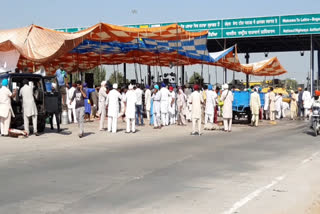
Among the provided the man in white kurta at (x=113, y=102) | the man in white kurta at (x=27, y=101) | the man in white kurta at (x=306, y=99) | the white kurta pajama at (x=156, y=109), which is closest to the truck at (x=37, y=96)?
the man in white kurta at (x=27, y=101)

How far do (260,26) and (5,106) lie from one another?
2688 centimetres

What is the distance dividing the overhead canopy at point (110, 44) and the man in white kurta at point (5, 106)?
3.52 m

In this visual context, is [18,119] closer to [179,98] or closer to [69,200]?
[179,98]

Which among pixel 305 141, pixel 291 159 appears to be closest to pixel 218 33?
pixel 305 141

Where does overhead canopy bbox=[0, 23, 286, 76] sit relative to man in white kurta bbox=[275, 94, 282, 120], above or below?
above

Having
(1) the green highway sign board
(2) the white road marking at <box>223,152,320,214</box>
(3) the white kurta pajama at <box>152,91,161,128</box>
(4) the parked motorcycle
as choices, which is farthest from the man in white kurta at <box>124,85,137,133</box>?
(1) the green highway sign board

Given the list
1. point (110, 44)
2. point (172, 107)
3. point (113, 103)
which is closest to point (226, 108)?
point (172, 107)

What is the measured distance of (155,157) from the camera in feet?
34.0

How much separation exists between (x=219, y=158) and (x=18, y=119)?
814 cm

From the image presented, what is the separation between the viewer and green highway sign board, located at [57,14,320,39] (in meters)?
35.7

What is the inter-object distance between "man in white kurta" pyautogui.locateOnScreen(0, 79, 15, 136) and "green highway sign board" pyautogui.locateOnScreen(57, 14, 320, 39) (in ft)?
85.9

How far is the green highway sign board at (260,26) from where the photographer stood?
117 ft

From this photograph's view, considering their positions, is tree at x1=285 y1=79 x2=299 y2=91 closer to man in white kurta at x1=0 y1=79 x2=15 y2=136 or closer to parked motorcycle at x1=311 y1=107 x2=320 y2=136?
parked motorcycle at x1=311 y1=107 x2=320 y2=136

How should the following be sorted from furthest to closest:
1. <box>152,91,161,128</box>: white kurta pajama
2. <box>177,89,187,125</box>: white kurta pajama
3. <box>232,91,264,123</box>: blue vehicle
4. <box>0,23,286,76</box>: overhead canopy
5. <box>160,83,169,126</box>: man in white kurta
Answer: <box>232,91,264,123</box>: blue vehicle
<box>177,89,187,125</box>: white kurta pajama
<box>160,83,169,126</box>: man in white kurta
<box>152,91,161,128</box>: white kurta pajama
<box>0,23,286,76</box>: overhead canopy
